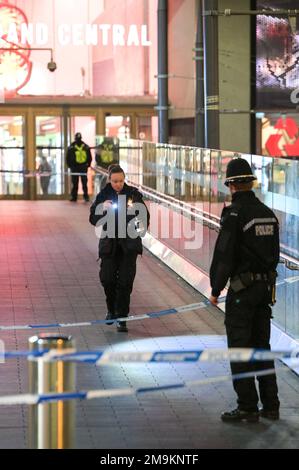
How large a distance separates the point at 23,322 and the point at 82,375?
2659mm

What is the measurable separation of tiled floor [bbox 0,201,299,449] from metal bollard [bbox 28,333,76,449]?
1.77 metres

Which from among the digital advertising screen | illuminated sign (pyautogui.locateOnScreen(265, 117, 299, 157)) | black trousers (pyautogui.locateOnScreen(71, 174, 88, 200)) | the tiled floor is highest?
the digital advertising screen

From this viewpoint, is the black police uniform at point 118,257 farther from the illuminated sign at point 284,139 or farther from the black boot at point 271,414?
the illuminated sign at point 284,139

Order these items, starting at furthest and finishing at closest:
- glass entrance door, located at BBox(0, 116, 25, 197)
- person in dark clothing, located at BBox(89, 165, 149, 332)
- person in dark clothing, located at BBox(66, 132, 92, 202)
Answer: glass entrance door, located at BBox(0, 116, 25, 197) → person in dark clothing, located at BBox(66, 132, 92, 202) → person in dark clothing, located at BBox(89, 165, 149, 332)

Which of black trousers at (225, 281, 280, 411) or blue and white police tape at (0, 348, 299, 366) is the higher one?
blue and white police tape at (0, 348, 299, 366)

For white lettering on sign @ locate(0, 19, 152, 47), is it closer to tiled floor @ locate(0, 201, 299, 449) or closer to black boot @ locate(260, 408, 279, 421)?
tiled floor @ locate(0, 201, 299, 449)

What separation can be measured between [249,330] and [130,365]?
2139mm

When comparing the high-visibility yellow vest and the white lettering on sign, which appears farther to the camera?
the white lettering on sign

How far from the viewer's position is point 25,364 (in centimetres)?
1024

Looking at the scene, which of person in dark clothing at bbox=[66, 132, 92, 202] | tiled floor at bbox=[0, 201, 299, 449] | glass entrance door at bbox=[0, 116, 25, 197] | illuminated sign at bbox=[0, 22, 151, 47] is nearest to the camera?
tiled floor at bbox=[0, 201, 299, 449]

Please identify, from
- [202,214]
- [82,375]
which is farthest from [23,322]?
[202,214]

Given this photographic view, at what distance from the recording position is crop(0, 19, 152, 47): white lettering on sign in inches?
1344

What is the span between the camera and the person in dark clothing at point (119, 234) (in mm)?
11852

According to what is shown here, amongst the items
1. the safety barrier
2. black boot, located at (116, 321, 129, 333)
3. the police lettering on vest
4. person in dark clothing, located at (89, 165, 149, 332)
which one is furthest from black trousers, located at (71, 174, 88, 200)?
the safety barrier
